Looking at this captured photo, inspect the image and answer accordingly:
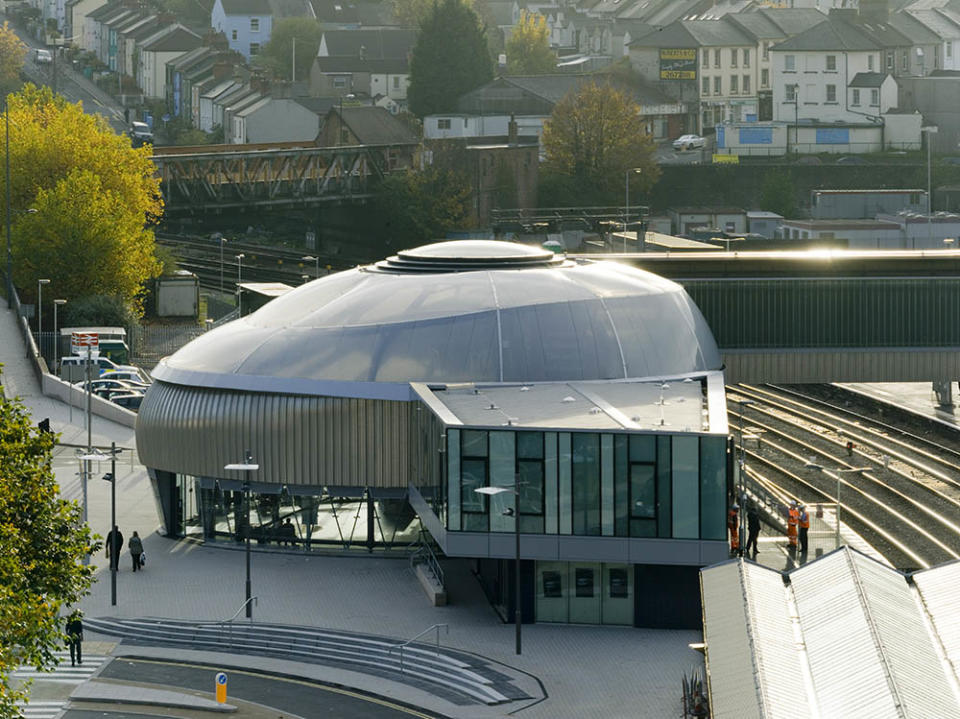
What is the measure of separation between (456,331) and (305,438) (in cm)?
563

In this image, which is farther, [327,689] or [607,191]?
[607,191]

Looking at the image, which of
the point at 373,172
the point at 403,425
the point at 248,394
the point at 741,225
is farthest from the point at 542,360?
the point at 373,172

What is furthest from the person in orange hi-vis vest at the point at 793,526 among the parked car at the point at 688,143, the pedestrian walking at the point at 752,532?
the parked car at the point at 688,143

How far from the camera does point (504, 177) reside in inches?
5989

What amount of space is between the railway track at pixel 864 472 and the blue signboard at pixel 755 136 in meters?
73.3

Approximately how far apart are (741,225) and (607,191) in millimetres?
18206

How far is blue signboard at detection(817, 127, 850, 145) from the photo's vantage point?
17038cm

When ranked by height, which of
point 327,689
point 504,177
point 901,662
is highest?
point 504,177

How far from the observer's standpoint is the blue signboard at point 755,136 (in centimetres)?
16838

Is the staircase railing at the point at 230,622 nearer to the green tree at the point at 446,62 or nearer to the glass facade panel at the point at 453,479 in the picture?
the glass facade panel at the point at 453,479

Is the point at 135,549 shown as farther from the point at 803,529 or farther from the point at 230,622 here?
the point at 803,529

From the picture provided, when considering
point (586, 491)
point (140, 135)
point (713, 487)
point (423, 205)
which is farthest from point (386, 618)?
point (140, 135)

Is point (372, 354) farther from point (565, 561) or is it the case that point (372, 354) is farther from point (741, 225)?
point (741, 225)

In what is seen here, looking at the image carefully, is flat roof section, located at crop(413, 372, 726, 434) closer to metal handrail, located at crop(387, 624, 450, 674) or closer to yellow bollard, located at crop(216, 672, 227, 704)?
metal handrail, located at crop(387, 624, 450, 674)
